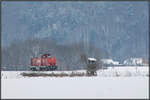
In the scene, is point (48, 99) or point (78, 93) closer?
point (48, 99)

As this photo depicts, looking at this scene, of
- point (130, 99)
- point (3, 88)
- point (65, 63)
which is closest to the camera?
point (130, 99)

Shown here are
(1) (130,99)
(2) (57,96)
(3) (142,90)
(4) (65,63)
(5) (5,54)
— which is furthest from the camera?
(5) (5,54)

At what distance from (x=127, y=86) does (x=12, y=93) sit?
6344 mm

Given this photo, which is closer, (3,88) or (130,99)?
(130,99)

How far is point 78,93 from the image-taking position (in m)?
15.6

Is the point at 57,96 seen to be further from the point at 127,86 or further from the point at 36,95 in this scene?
the point at 127,86

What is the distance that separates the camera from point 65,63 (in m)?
61.1

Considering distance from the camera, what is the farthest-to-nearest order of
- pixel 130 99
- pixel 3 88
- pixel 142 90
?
pixel 3 88 < pixel 142 90 < pixel 130 99

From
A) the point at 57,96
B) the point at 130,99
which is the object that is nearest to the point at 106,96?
the point at 130,99

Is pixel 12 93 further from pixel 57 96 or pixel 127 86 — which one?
pixel 127 86

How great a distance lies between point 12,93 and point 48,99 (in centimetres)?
254

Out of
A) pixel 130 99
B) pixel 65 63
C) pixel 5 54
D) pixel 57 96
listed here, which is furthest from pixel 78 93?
pixel 5 54

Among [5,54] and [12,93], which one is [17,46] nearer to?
[5,54]

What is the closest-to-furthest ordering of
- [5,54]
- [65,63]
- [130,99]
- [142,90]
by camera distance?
[130,99], [142,90], [65,63], [5,54]
